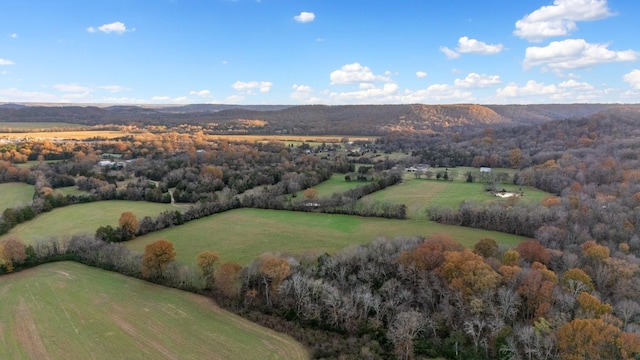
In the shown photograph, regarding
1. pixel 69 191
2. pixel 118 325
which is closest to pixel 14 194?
pixel 69 191

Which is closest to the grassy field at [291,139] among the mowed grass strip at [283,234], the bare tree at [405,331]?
the mowed grass strip at [283,234]

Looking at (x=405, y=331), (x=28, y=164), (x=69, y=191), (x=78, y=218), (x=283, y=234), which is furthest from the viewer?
(x=28, y=164)

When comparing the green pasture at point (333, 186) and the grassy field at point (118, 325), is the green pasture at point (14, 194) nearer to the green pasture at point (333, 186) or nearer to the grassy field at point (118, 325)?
the grassy field at point (118, 325)

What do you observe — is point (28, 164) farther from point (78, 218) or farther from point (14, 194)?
point (78, 218)

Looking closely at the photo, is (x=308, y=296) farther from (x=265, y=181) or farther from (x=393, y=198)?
(x=265, y=181)

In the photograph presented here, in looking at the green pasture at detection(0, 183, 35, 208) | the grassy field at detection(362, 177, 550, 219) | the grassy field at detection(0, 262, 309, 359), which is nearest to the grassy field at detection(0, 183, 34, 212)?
the green pasture at detection(0, 183, 35, 208)

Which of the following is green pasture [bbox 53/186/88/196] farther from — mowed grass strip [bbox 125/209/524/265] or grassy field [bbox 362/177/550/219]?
grassy field [bbox 362/177/550/219]
